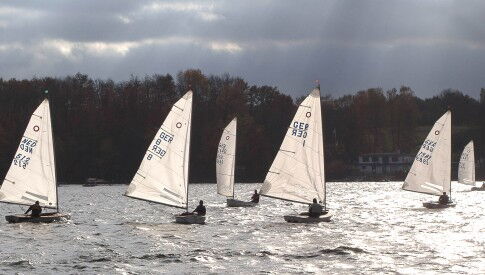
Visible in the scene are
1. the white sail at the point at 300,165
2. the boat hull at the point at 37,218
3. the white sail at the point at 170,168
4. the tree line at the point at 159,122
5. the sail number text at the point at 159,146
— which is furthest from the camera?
the tree line at the point at 159,122

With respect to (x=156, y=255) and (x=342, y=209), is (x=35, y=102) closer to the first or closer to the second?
(x=342, y=209)

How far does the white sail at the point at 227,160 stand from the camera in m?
72.4

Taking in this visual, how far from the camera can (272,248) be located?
1668 inches

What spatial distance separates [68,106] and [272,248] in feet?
375

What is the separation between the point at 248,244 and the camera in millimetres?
44469

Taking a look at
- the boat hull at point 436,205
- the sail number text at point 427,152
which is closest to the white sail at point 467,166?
the boat hull at point 436,205

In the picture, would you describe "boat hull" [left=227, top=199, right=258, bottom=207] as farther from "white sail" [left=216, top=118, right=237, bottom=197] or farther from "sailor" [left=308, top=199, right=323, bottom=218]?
"sailor" [left=308, top=199, right=323, bottom=218]

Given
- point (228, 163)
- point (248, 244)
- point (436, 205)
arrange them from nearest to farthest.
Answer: point (248, 244), point (436, 205), point (228, 163)

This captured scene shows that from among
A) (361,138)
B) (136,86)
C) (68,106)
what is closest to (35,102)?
(68,106)

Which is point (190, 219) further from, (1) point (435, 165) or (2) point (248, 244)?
(1) point (435, 165)

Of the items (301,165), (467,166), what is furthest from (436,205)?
(467,166)

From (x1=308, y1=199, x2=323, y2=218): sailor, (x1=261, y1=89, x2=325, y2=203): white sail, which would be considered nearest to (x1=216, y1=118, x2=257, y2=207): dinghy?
(x1=261, y1=89, x2=325, y2=203): white sail

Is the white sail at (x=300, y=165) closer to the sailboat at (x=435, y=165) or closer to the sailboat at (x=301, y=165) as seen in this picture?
the sailboat at (x=301, y=165)

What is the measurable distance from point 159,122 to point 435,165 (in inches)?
3245
